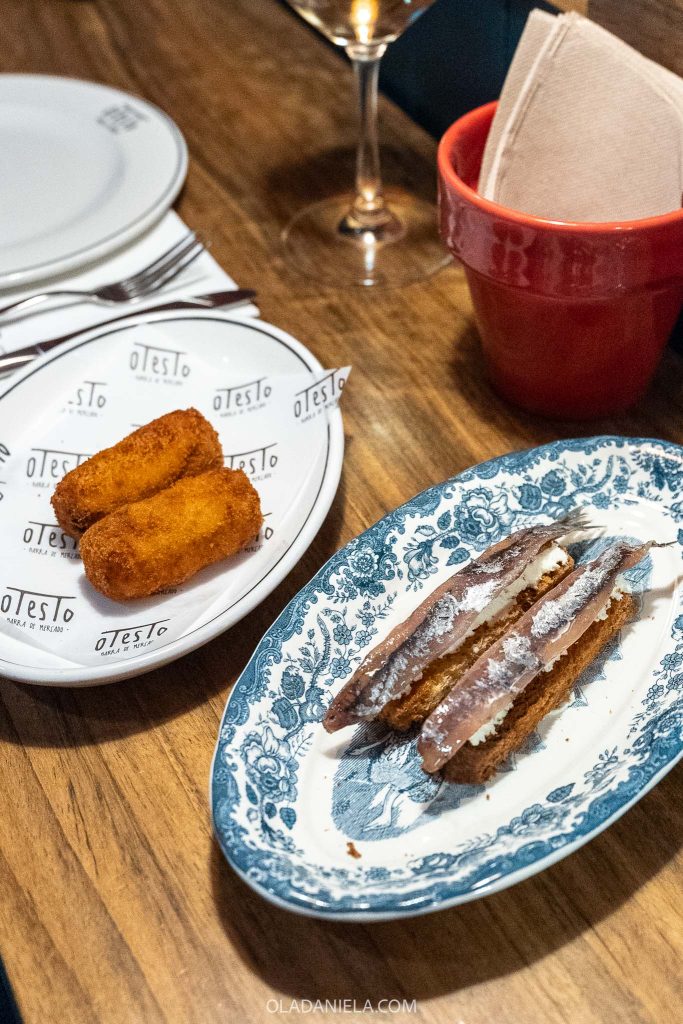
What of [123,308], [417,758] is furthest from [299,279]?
[417,758]

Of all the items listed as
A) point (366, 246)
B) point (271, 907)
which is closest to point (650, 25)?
point (366, 246)

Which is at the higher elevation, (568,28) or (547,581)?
(568,28)

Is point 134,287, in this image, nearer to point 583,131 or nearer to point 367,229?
point 367,229

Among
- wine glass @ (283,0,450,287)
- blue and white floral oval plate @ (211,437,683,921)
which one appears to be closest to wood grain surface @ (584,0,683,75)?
wine glass @ (283,0,450,287)

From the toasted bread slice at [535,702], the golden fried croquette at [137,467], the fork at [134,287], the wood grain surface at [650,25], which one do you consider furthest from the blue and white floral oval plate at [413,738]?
the fork at [134,287]

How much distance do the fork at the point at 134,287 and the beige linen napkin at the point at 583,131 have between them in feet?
1.39

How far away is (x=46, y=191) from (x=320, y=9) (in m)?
0.48

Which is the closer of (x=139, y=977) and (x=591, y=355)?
(x=139, y=977)

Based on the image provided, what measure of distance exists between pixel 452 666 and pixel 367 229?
724 millimetres

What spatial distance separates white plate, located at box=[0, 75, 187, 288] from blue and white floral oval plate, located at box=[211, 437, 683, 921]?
0.62 meters

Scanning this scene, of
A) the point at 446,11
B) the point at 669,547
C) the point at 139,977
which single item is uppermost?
the point at 446,11

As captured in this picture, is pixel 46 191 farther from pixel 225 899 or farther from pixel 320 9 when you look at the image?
pixel 225 899

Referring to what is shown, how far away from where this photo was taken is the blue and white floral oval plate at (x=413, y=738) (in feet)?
1.87

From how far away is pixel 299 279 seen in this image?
1.18 m
